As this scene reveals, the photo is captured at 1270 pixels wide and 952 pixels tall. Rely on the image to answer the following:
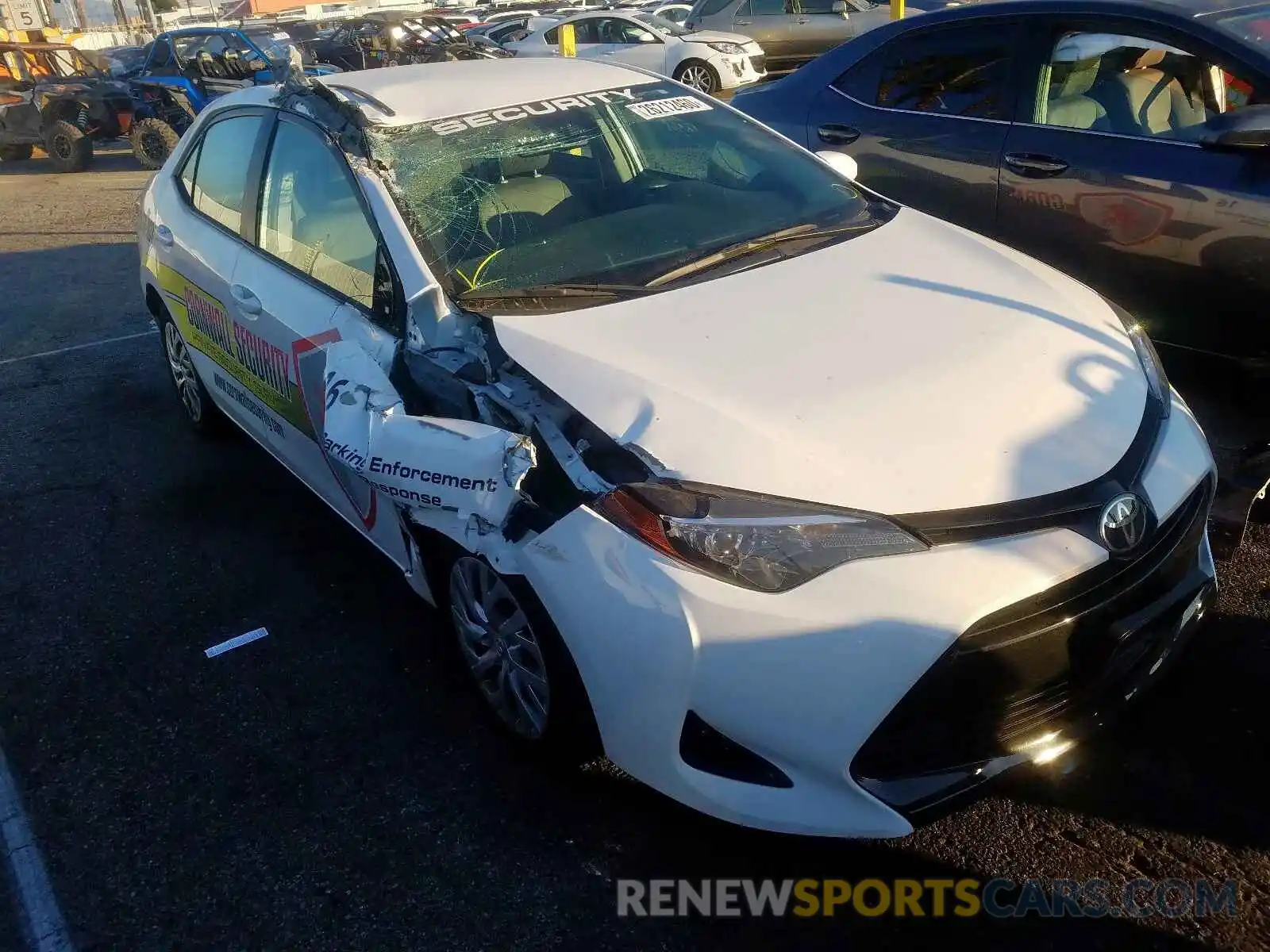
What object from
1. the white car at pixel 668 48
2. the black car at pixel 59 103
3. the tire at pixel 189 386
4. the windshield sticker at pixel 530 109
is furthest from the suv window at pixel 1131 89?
the black car at pixel 59 103

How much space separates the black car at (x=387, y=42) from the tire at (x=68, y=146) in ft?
13.3

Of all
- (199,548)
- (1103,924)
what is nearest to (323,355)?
(199,548)

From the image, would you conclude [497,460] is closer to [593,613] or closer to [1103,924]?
[593,613]

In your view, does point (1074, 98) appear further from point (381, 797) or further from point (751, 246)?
point (381, 797)

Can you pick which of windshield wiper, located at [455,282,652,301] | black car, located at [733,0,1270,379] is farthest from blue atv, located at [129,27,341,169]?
windshield wiper, located at [455,282,652,301]

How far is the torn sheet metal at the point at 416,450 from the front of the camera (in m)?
2.38

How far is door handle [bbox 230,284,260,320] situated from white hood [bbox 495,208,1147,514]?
48.4 inches

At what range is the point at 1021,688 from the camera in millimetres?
2131

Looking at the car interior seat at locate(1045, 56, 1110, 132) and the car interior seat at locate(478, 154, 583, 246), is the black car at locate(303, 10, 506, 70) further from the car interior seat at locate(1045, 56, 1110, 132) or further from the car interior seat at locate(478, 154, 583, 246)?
the car interior seat at locate(478, 154, 583, 246)

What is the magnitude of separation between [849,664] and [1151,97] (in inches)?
128

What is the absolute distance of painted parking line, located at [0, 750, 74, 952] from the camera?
2387mm

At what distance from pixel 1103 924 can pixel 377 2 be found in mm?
45629

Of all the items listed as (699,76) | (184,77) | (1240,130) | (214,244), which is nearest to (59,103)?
(184,77)
